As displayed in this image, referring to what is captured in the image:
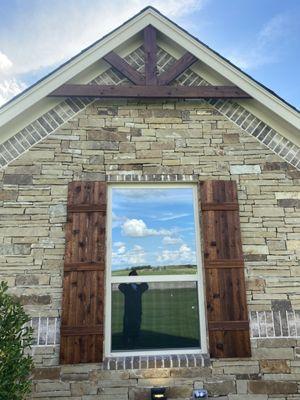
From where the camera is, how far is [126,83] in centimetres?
454

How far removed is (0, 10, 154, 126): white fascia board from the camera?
→ 394 centimetres

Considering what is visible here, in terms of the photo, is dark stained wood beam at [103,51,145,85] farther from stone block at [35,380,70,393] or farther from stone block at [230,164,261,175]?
stone block at [35,380,70,393]

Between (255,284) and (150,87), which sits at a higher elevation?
(150,87)

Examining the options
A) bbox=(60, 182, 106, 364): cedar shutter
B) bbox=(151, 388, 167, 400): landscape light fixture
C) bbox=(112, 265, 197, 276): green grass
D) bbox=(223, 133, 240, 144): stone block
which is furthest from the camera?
bbox=(223, 133, 240, 144): stone block

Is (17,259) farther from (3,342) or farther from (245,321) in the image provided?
(245,321)

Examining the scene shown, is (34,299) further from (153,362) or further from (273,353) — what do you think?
(273,353)

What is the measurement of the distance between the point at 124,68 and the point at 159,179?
1.72 metres

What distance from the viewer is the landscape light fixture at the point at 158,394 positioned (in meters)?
3.34

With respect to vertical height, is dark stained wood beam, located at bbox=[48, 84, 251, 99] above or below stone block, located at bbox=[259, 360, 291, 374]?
above

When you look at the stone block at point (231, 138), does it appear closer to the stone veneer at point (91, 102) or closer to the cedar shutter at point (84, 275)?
the stone veneer at point (91, 102)

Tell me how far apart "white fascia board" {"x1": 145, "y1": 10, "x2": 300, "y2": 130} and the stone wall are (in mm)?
485

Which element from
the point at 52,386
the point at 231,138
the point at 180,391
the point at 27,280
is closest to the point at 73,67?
the point at 231,138

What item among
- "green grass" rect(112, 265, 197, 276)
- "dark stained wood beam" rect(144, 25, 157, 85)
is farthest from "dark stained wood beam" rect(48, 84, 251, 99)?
"green grass" rect(112, 265, 197, 276)

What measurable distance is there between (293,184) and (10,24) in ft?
20.9
